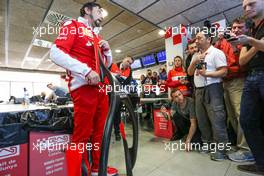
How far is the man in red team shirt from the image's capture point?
0.96 meters

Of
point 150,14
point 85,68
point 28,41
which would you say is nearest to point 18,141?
point 85,68

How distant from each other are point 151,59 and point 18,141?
20.1ft

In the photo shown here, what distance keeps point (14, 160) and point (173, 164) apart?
1.44 meters

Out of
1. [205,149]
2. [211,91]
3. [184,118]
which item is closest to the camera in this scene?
[211,91]

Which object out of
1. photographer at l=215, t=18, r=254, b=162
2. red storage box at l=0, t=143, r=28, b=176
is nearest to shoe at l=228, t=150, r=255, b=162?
photographer at l=215, t=18, r=254, b=162

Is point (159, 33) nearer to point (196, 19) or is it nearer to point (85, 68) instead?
point (196, 19)

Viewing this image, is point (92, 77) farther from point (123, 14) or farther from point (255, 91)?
point (123, 14)

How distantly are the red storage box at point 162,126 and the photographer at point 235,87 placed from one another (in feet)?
3.05

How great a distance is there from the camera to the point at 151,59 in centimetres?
679

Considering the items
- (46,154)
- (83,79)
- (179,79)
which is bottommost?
(46,154)

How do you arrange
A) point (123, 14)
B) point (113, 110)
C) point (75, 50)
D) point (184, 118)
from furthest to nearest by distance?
point (123, 14) < point (184, 118) < point (75, 50) < point (113, 110)

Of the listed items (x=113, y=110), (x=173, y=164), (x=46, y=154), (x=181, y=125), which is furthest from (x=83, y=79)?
(x=181, y=125)

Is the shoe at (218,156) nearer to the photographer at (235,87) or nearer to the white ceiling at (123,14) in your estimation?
the photographer at (235,87)

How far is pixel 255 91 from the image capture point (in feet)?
4.39
